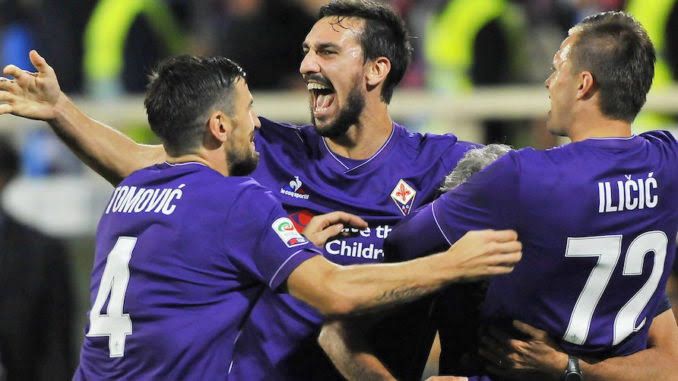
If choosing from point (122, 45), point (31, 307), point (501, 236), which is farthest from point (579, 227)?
point (122, 45)

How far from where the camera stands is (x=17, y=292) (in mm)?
8219

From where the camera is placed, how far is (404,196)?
527cm

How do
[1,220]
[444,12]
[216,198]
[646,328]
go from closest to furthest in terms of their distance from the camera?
[216,198], [646,328], [1,220], [444,12]

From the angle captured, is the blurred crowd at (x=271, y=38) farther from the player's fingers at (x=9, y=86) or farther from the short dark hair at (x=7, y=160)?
the player's fingers at (x=9, y=86)

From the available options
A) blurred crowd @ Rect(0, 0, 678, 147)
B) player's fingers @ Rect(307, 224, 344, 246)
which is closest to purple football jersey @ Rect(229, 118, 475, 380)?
player's fingers @ Rect(307, 224, 344, 246)

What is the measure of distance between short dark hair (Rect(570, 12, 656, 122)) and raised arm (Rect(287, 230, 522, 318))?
2.12 feet

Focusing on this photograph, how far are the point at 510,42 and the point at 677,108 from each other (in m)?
1.60

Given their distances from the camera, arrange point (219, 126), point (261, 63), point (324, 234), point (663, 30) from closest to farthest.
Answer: point (219, 126)
point (324, 234)
point (663, 30)
point (261, 63)

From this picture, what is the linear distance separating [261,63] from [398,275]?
5.24m

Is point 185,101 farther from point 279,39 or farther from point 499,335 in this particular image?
point 279,39

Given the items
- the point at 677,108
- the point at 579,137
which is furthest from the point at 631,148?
the point at 677,108

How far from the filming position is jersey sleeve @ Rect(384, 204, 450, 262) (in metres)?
4.75

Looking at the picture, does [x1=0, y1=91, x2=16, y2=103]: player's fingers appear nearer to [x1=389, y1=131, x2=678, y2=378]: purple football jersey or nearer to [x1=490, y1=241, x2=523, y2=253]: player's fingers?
[x1=389, y1=131, x2=678, y2=378]: purple football jersey

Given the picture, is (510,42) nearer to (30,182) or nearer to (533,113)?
(533,113)
